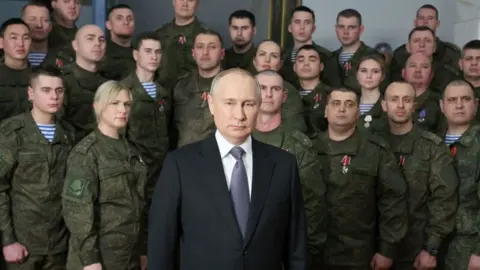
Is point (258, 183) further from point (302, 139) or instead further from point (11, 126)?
point (11, 126)

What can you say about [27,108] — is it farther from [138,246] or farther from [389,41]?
[389,41]

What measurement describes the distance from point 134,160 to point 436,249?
189 centimetres

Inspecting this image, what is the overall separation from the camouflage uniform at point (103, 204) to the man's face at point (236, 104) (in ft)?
4.81

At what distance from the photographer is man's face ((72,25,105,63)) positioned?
492 centimetres

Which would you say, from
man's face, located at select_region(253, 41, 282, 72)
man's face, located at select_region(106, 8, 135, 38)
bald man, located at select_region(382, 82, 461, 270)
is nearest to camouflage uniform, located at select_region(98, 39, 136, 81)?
man's face, located at select_region(106, 8, 135, 38)

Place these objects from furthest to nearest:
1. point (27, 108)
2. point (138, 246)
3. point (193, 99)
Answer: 1. point (193, 99)
2. point (27, 108)
3. point (138, 246)

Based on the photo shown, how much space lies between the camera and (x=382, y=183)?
4.25 m

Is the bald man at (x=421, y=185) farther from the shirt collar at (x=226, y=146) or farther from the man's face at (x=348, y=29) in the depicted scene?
the shirt collar at (x=226, y=146)

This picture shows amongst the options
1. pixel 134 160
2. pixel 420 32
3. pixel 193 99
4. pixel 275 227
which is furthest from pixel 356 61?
pixel 275 227

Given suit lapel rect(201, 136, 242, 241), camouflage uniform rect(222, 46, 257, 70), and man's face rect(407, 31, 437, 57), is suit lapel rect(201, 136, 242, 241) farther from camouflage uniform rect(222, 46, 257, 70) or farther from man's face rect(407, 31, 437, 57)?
man's face rect(407, 31, 437, 57)

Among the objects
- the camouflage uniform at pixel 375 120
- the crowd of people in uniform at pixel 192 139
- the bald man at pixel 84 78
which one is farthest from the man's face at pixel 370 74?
the bald man at pixel 84 78

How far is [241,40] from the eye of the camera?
5.88 metres

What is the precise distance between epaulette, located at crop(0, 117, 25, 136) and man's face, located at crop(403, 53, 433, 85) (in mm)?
2849

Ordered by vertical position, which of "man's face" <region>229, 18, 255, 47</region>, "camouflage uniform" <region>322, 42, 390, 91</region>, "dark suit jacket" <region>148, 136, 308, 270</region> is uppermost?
"man's face" <region>229, 18, 255, 47</region>
